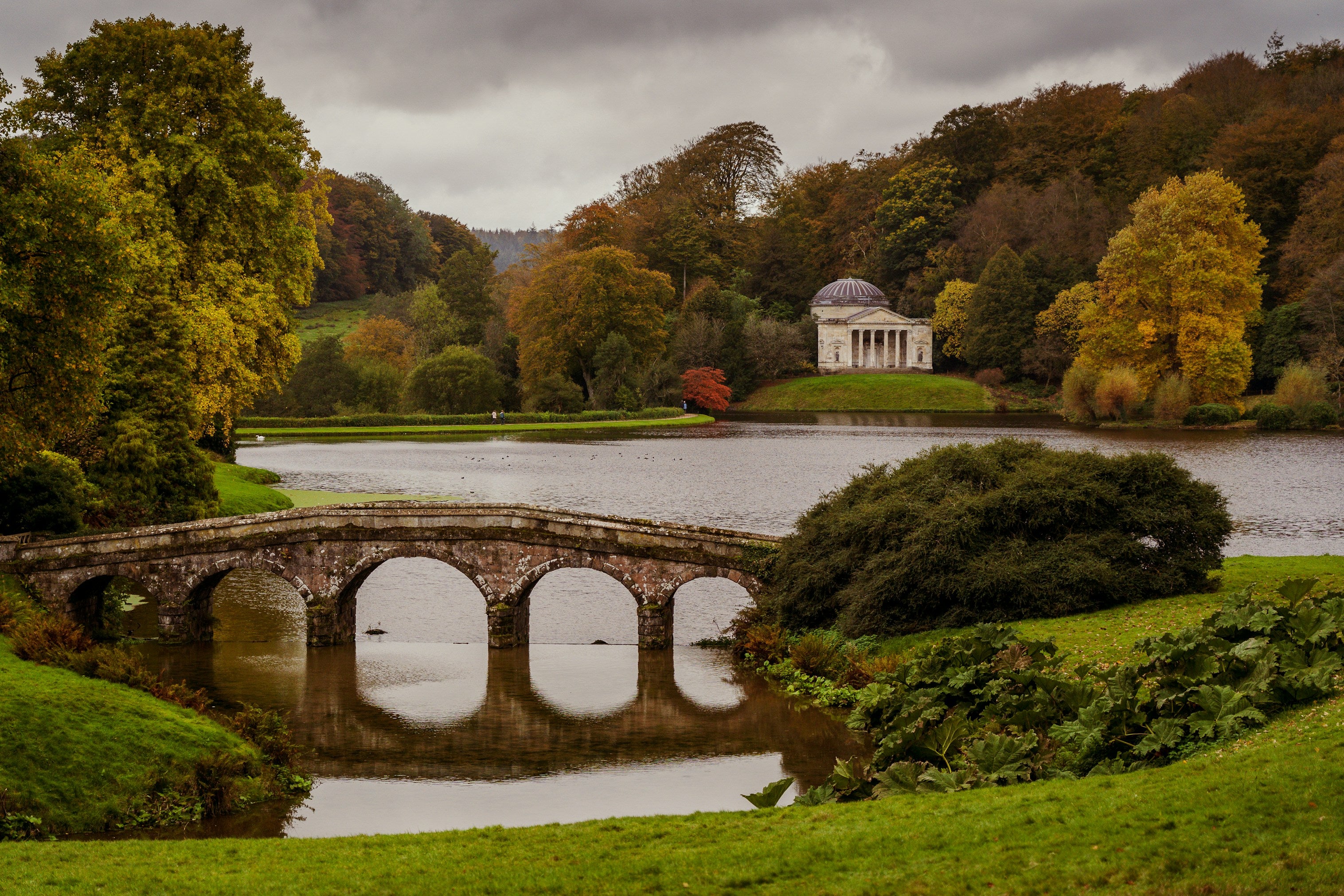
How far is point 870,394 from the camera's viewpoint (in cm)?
11506

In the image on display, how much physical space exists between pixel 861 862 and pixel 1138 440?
216ft

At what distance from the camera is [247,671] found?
25.3m

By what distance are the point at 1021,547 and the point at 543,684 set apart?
10386 mm

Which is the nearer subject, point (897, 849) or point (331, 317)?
point (897, 849)

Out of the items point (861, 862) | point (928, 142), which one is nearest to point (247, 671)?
point (861, 862)

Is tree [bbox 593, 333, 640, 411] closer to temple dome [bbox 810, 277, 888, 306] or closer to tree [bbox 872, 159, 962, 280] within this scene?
temple dome [bbox 810, 277, 888, 306]

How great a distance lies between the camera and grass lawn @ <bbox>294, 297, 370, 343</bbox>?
136625mm

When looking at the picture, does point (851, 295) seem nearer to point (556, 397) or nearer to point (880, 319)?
point (880, 319)

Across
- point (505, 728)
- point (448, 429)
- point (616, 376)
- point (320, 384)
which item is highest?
point (616, 376)

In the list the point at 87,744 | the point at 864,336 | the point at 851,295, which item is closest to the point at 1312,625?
the point at 87,744

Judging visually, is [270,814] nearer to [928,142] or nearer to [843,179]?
[928,142]

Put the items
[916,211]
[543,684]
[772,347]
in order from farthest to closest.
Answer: [916,211]
[772,347]
[543,684]

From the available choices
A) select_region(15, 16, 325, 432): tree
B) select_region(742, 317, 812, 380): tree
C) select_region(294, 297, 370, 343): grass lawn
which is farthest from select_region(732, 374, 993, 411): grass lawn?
select_region(15, 16, 325, 432): tree

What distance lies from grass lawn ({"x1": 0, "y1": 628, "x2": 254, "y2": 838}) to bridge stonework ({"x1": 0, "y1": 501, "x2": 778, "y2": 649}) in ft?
28.3
